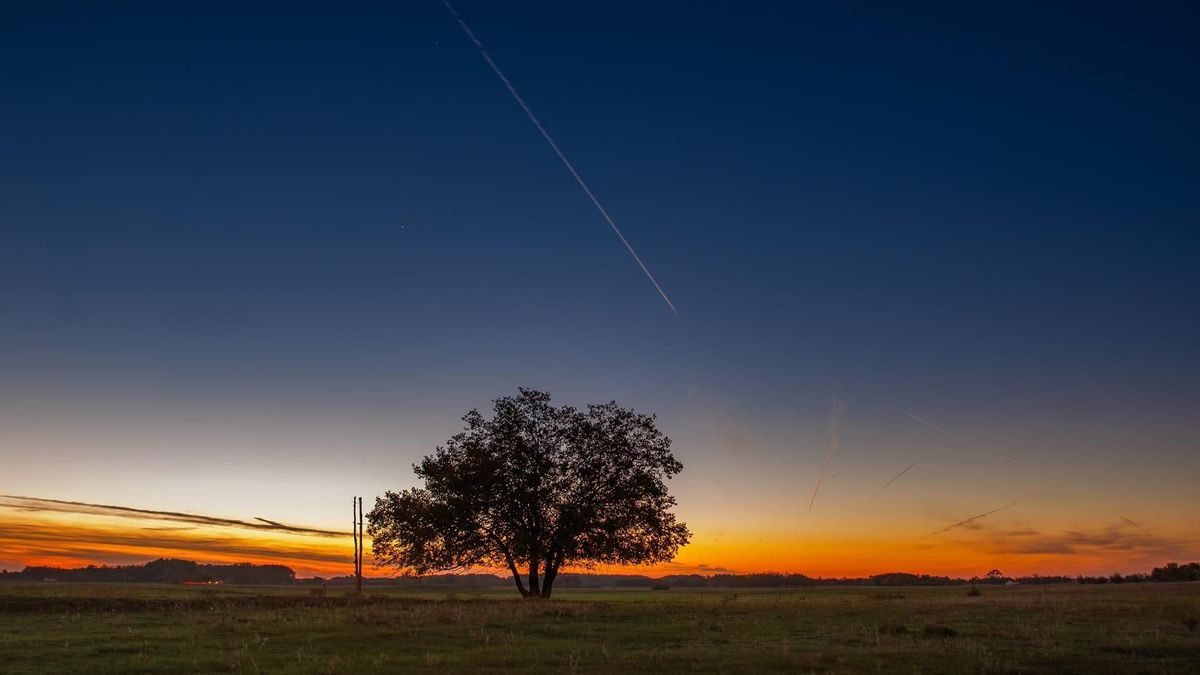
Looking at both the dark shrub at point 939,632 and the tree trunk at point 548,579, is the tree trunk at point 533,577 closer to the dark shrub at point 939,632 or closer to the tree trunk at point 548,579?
the tree trunk at point 548,579

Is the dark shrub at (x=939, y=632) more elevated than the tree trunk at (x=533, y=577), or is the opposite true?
the dark shrub at (x=939, y=632)

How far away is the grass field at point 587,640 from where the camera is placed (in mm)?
21422

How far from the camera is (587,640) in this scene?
92.4ft

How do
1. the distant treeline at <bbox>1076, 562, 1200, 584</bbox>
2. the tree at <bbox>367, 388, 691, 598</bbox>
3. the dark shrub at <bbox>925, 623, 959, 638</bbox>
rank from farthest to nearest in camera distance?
1. the distant treeline at <bbox>1076, 562, 1200, 584</bbox>
2. the tree at <bbox>367, 388, 691, 598</bbox>
3. the dark shrub at <bbox>925, 623, 959, 638</bbox>

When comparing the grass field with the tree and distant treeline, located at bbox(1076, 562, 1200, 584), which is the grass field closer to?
the tree

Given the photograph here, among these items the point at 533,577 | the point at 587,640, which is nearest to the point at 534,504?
the point at 533,577

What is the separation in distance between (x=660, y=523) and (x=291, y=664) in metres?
38.0

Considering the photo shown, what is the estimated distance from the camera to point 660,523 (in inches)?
2256

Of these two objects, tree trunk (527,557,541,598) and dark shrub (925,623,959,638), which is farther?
tree trunk (527,557,541,598)

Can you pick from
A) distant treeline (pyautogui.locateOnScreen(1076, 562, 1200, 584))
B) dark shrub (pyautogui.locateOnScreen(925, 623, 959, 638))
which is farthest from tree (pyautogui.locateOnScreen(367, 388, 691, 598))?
distant treeline (pyautogui.locateOnScreen(1076, 562, 1200, 584))

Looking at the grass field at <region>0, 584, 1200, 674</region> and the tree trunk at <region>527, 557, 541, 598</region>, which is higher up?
the grass field at <region>0, 584, 1200, 674</region>

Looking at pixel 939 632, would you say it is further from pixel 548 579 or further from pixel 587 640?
pixel 548 579

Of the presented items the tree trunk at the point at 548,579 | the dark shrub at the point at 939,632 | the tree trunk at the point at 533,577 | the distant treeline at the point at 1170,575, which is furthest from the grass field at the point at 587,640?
the distant treeline at the point at 1170,575

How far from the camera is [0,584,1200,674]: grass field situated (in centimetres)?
2142
